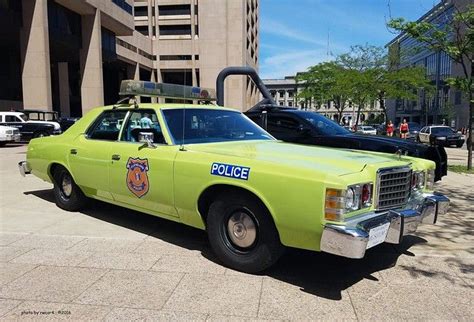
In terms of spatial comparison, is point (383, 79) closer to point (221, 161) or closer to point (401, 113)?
point (221, 161)

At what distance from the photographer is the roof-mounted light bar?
5242 millimetres

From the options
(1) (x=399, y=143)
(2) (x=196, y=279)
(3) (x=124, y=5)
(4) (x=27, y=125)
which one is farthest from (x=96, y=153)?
(3) (x=124, y=5)

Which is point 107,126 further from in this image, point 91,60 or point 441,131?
point 91,60

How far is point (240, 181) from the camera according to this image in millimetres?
3926

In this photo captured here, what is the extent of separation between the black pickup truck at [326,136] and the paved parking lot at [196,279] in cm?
230

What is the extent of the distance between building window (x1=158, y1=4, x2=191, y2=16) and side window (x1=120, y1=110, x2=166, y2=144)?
6607 cm

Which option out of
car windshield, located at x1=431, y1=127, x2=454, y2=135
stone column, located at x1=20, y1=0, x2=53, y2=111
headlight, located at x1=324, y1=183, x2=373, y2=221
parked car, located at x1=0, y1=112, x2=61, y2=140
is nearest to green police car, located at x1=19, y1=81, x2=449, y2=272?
headlight, located at x1=324, y1=183, x2=373, y2=221

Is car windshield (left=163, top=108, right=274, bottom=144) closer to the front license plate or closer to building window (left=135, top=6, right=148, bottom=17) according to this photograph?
the front license plate

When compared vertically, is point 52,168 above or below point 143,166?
below

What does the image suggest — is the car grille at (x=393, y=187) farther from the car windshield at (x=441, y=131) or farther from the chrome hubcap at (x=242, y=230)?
the car windshield at (x=441, y=131)

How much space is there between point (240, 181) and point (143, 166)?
1423 mm

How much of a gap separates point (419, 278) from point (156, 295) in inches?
96.6

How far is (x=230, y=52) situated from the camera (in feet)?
205

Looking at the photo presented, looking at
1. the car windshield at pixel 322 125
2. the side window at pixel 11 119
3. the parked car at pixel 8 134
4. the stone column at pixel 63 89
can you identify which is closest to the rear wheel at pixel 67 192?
the car windshield at pixel 322 125
